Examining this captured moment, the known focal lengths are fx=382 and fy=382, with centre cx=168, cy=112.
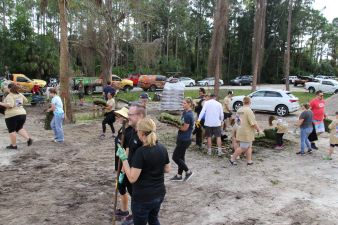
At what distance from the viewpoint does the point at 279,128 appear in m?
11.0

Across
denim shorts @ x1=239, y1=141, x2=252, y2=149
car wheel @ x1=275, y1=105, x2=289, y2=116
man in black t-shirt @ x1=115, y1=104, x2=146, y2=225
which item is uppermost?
man in black t-shirt @ x1=115, y1=104, x2=146, y2=225

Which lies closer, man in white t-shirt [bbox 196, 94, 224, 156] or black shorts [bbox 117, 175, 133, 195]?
black shorts [bbox 117, 175, 133, 195]

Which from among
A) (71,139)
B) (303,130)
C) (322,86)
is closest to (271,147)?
(303,130)

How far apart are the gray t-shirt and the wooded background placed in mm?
19238

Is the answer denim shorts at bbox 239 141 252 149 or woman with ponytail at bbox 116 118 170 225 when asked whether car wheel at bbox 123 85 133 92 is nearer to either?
denim shorts at bbox 239 141 252 149

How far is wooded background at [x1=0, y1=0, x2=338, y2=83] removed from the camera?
3105cm

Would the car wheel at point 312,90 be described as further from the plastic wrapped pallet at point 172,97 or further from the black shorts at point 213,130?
the black shorts at point 213,130

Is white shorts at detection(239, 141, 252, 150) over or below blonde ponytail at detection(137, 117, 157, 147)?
below

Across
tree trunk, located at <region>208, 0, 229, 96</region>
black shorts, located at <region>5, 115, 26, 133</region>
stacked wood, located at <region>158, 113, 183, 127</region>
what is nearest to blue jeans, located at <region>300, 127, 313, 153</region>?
stacked wood, located at <region>158, 113, 183, 127</region>

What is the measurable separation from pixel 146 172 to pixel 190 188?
141 inches

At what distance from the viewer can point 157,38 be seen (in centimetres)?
4719

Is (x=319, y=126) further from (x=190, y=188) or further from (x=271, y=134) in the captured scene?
(x=190, y=188)

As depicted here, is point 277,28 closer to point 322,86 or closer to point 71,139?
point 322,86

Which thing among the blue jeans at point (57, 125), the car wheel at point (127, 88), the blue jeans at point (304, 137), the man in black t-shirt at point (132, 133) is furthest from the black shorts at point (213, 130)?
the car wheel at point (127, 88)
